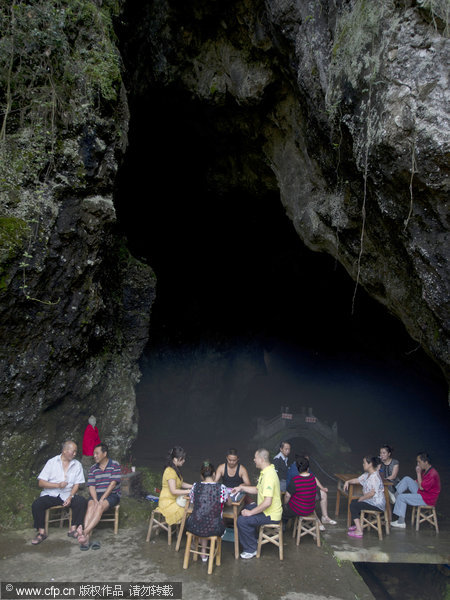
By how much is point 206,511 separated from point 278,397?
13.0 metres

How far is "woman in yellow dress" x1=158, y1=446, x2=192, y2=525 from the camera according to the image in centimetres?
509

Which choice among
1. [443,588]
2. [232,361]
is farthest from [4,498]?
[232,361]

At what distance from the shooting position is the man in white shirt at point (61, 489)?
201 inches

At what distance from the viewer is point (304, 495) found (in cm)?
536

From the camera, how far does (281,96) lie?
7703 mm

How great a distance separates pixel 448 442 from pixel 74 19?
16439 mm

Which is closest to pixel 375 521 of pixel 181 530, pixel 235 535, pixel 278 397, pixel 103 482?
pixel 235 535

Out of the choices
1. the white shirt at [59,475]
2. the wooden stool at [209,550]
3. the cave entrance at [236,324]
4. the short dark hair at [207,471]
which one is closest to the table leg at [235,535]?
the wooden stool at [209,550]

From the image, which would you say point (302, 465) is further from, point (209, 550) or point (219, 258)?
point (219, 258)

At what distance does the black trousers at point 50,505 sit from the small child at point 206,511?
1599 mm

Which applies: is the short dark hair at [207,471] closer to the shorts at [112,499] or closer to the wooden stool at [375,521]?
the shorts at [112,499]

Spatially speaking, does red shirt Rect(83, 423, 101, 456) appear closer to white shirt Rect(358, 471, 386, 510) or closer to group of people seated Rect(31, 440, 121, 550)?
group of people seated Rect(31, 440, 121, 550)

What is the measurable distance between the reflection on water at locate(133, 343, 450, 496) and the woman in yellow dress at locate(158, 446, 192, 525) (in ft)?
26.5

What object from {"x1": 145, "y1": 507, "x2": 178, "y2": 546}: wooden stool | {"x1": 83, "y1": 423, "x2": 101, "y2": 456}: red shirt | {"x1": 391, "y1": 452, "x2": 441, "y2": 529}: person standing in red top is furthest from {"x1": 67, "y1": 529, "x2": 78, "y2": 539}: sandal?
{"x1": 391, "y1": 452, "x2": 441, "y2": 529}: person standing in red top
